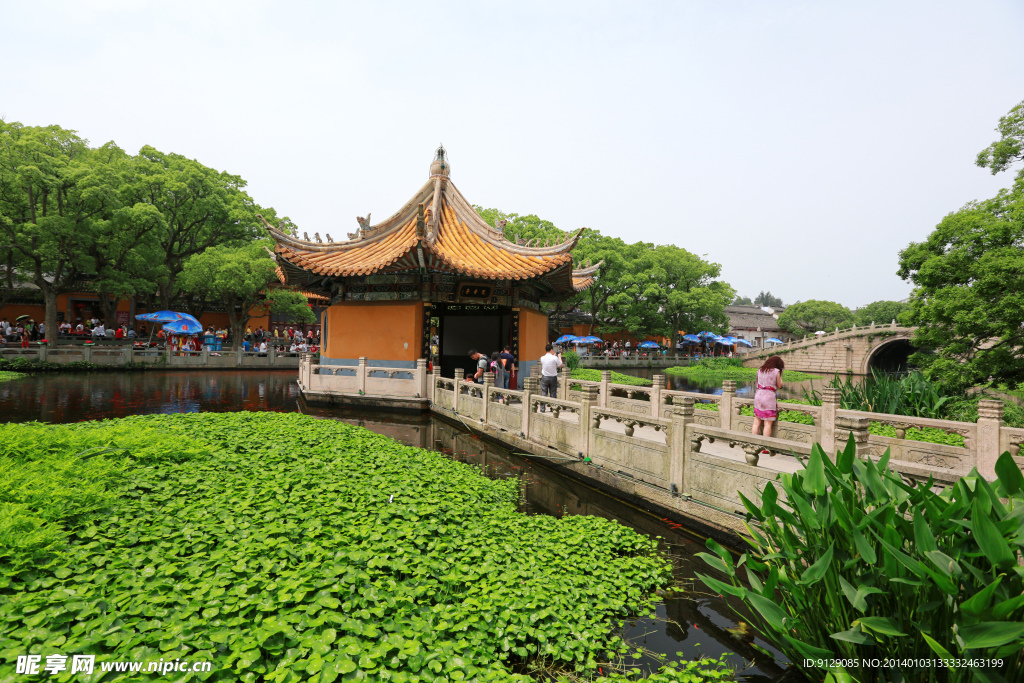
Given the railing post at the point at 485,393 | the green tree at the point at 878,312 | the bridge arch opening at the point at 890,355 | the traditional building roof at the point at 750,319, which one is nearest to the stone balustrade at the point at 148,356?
the railing post at the point at 485,393

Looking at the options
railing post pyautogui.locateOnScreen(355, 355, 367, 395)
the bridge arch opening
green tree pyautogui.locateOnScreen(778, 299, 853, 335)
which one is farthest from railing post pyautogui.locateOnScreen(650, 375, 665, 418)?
green tree pyautogui.locateOnScreen(778, 299, 853, 335)

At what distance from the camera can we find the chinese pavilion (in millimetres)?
13391

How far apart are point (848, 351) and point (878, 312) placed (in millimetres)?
37414

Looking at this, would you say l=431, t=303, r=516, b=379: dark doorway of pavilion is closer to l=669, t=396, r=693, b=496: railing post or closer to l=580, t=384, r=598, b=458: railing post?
l=580, t=384, r=598, b=458: railing post

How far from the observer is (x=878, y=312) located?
66.1 metres

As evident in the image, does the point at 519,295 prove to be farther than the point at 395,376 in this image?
Yes

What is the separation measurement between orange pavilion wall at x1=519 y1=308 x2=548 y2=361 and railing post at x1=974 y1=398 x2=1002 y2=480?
34.4 feet

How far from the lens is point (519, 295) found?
14820 mm

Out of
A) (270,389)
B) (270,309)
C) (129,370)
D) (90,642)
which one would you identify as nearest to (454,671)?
(90,642)

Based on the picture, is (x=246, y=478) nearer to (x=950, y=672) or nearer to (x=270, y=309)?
(x=950, y=672)

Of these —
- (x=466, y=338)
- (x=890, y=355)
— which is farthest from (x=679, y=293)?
(x=466, y=338)

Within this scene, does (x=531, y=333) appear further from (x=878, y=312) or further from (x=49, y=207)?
(x=878, y=312)

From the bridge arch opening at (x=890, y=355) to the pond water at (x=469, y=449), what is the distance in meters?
36.7

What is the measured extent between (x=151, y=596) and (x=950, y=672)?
455 centimetres
